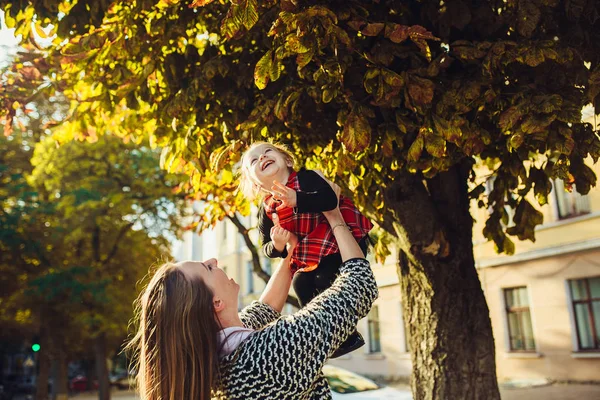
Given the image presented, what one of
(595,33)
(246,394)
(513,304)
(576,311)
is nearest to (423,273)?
(595,33)

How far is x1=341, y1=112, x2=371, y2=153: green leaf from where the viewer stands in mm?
3549

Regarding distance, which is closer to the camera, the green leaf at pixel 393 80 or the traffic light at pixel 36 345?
the green leaf at pixel 393 80

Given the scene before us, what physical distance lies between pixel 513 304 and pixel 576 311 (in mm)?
2175

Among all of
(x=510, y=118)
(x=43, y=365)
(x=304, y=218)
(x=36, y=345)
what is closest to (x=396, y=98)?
(x=510, y=118)

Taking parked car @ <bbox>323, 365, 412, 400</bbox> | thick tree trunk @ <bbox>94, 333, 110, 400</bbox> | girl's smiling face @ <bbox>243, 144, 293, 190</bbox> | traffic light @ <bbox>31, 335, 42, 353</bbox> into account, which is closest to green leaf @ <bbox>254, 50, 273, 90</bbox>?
girl's smiling face @ <bbox>243, 144, 293, 190</bbox>

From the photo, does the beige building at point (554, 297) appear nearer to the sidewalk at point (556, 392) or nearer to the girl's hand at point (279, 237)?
the sidewalk at point (556, 392)

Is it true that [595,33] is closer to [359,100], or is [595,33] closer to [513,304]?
[359,100]

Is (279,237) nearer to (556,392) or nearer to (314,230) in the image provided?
(314,230)

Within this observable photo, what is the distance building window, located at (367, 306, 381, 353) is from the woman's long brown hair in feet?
71.0

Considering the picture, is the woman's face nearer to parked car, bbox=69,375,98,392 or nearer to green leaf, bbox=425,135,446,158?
green leaf, bbox=425,135,446,158

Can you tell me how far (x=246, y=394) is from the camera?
7.38 feet

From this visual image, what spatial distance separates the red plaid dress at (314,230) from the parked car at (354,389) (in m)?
6.21

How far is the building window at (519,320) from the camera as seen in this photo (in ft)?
56.8

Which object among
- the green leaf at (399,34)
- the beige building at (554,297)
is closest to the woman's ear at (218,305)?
the green leaf at (399,34)
